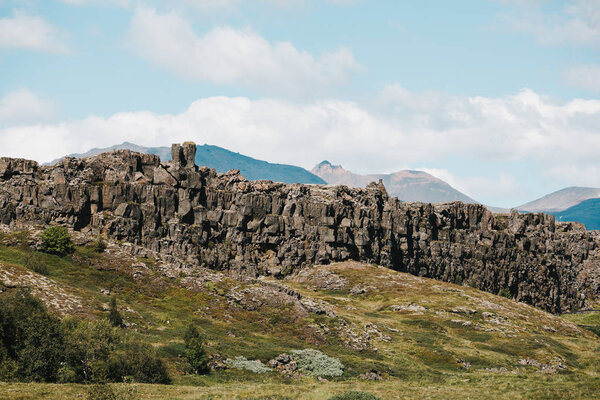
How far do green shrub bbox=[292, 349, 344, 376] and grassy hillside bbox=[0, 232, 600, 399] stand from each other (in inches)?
70.7

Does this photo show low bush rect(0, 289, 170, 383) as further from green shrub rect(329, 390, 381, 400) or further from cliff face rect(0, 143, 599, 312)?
cliff face rect(0, 143, 599, 312)

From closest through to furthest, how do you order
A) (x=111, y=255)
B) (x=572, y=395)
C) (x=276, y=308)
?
(x=572, y=395)
(x=276, y=308)
(x=111, y=255)

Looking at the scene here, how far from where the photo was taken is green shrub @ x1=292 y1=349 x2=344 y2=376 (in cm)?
6612

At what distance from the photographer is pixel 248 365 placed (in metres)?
63.9

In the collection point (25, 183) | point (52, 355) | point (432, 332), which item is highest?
point (25, 183)

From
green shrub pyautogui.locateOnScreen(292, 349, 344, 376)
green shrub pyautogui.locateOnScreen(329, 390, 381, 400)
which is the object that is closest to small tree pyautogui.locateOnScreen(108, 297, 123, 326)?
green shrub pyautogui.locateOnScreen(292, 349, 344, 376)

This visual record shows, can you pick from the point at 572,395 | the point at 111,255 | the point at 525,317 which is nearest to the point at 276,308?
the point at 111,255

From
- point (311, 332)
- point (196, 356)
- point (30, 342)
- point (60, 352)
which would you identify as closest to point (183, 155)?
point (311, 332)

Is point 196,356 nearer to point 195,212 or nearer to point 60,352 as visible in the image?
point 60,352

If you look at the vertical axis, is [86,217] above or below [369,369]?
above

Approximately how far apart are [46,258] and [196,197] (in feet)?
226

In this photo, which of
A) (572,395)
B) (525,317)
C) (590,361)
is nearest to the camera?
(572,395)

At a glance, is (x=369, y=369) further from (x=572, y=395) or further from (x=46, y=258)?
(x=46, y=258)

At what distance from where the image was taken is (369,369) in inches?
2761
